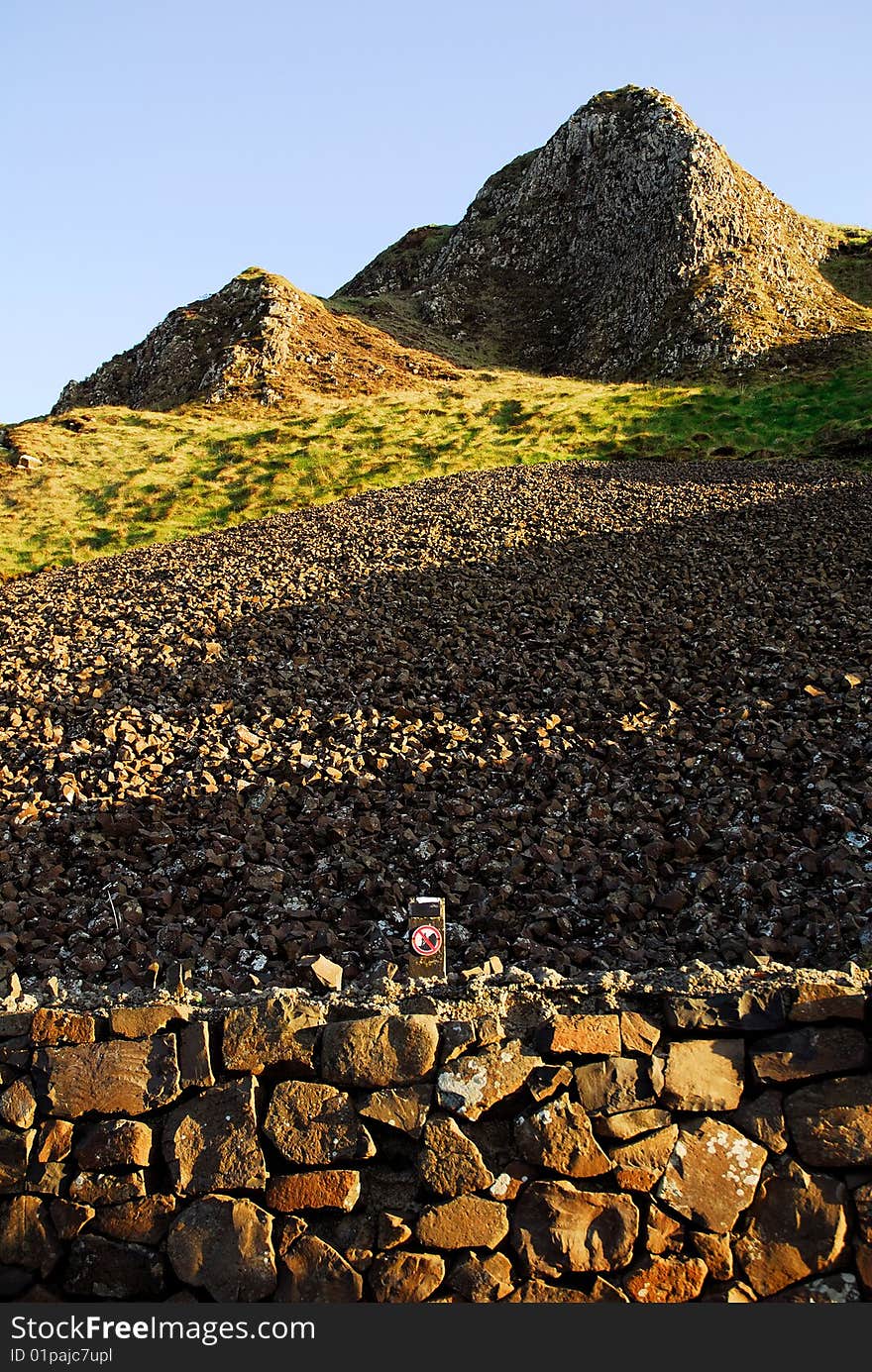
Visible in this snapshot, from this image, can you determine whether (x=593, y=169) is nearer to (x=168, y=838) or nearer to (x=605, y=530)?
(x=605, y=530)

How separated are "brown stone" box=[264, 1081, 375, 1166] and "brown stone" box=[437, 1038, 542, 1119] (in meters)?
0.55

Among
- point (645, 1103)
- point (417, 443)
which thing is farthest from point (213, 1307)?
point (417, 443)

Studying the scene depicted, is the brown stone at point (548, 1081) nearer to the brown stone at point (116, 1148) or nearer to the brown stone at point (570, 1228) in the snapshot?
the brown stone at point (570, 1228)

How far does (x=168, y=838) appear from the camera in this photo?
1019 cm

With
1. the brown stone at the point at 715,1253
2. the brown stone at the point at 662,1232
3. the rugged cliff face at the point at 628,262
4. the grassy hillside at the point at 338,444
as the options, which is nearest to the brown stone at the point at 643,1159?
the brown stone at the point at 662,1232

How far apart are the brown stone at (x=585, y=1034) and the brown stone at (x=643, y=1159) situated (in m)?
0.51

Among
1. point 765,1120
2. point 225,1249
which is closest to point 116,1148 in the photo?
point 225,1249

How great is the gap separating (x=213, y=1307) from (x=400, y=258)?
78807 mm

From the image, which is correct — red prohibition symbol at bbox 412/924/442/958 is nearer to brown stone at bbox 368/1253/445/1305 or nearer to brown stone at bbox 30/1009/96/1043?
brown stone at bbox 368/1253/445/1305

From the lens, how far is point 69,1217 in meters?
4.98

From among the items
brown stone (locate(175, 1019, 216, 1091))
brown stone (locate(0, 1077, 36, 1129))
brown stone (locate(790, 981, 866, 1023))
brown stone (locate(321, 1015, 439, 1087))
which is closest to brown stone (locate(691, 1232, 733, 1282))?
brown stone (locate(790, 981, 866, 1023))

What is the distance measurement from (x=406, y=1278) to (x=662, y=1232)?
4.74 feet

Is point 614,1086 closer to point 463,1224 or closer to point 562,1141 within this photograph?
point 562,1141

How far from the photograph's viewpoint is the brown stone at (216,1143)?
16.3 feet
